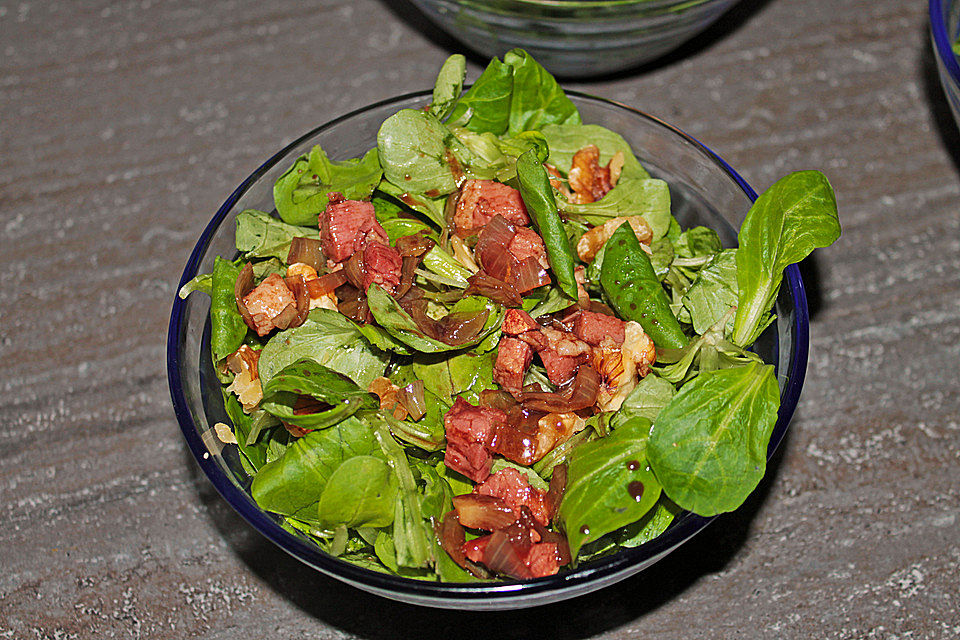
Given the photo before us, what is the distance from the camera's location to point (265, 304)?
1.11m

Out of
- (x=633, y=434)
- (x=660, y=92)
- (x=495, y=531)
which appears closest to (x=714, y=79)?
(x=660, y=92)

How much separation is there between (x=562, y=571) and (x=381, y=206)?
1.90ft

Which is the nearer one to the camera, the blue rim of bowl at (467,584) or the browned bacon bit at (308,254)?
the blue rim of bowl at (467,584)

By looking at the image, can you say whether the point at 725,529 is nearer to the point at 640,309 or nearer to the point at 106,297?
the point at 640,309

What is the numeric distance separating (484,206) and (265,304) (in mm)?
326

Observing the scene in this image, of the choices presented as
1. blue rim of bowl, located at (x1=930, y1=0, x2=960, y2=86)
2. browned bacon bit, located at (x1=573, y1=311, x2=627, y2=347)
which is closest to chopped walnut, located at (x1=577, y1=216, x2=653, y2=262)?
browned bacon bit, located at (x1=573, y1=311, x2=627, y2=347)

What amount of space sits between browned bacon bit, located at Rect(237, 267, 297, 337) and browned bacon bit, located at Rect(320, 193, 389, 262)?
0.09 m

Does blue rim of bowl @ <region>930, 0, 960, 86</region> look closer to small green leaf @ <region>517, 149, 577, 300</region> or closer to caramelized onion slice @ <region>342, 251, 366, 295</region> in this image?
small green leaf @ <region>517, 149, 577, 300</region>

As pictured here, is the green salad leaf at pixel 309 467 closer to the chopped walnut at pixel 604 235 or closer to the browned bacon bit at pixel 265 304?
the browned bacon bit at pixel 265 304

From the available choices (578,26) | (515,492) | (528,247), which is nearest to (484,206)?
(528,247)

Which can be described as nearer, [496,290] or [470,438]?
[470,438]

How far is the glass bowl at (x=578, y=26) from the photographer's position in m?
1.47

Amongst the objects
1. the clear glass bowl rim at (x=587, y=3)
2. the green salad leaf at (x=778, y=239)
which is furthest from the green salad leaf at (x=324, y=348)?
the clear glass bowl rim at (x=587, y=3)

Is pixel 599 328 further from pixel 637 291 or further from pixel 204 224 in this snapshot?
pixel 204 224
